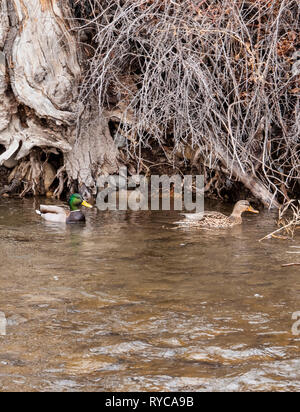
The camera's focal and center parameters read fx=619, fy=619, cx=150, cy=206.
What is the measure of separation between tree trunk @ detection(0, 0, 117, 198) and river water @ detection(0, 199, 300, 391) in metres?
2.77

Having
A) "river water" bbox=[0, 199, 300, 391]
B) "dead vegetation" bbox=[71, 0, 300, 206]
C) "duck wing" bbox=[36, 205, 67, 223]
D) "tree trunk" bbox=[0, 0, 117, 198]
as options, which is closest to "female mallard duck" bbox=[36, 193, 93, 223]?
"duck wing" bbox=[36, 205, 67, 223]

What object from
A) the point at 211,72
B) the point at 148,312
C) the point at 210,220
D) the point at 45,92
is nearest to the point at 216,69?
the point at 211,72

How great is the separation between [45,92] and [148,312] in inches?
233

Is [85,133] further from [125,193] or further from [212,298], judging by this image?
[212,298]

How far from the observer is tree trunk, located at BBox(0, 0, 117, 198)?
9961 mm

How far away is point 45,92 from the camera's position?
33.4 ft

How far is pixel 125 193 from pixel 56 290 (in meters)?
5.46

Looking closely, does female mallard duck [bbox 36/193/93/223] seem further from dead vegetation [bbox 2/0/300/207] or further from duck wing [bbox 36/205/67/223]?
dead vegetation [bbox 2/0/300/207]

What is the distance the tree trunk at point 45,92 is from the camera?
9961mm

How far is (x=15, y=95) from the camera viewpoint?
34.0ft

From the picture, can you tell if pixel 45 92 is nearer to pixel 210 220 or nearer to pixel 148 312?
pixel 210 220

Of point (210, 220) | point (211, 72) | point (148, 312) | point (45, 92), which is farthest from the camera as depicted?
point (45, 92)

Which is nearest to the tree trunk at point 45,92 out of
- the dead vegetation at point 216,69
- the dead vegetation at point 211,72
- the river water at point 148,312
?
the dead vegetation at point 211,72
